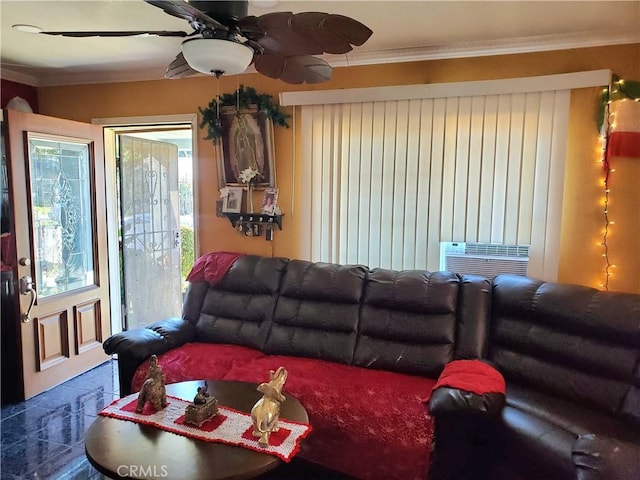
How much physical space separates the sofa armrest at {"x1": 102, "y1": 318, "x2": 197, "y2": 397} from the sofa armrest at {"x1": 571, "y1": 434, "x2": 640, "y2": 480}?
91.1 inches

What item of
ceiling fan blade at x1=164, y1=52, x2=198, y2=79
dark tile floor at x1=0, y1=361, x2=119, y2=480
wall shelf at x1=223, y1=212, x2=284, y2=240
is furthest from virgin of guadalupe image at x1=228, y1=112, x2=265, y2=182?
dark tile floor at x1=0, y1=361, x2=119, y2=480

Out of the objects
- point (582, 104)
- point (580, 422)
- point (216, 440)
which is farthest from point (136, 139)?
point (580, 422)

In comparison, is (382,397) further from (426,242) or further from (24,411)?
(24,411)

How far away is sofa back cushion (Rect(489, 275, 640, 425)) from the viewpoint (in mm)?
2207

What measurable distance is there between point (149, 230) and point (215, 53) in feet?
10.9

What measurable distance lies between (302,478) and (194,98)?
9.52 ft

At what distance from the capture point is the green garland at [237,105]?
3.42m

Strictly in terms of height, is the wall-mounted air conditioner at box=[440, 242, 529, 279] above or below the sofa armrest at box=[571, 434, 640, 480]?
above

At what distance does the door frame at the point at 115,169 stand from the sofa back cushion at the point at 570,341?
2.48m

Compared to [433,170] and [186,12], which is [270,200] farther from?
[186,12]

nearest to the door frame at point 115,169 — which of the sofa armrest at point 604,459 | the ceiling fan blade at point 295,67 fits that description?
the ceiling fan blade at point 295,67

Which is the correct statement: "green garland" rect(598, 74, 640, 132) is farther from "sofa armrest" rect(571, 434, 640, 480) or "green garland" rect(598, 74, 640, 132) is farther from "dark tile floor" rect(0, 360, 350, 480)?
"dark tile floor" rect(0, 360, 350, 480)

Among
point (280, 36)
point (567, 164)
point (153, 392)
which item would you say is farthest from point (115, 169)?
point (567, 164)

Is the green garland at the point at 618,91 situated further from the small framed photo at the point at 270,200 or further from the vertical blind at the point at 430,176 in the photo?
the small framed photo at the point at 270,200
